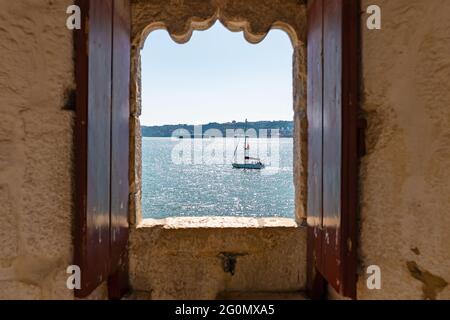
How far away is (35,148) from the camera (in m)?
1.02

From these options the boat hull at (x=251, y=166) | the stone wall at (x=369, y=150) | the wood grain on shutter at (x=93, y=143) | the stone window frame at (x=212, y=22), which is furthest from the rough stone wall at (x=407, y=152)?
the boat hull at (x=251, y=166)

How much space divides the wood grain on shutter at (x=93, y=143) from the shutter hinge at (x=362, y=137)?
97 cm

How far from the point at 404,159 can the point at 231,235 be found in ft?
3.82

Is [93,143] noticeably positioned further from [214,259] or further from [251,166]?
[251,166]

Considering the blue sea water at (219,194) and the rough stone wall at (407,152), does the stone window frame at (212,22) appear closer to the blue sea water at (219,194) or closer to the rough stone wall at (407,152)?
the rough stone wall at (407,152)

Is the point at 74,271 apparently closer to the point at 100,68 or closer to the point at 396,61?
the point at 100,68

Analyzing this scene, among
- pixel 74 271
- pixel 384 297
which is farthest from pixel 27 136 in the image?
pixel 384 297

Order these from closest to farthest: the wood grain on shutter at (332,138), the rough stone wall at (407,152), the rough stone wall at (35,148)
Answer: the rough stone wall at (407,152), the rough stone wall at (35,148), the wood grain on shutter at (332,138)

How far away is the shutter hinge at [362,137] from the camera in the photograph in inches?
41.7

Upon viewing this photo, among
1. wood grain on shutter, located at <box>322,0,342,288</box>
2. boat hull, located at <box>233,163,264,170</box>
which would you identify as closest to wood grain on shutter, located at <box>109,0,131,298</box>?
wood grain on shutter, located at <box>322,0,342,288</box>

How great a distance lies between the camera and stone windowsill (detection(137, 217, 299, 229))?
6.11ft

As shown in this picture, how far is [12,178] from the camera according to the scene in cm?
98

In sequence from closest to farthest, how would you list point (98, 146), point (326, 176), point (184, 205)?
point (98, 146) < point (326, 176) < point (184, 205)

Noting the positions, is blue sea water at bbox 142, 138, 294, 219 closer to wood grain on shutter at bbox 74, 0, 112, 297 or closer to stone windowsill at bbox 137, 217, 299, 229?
stone windowsill at bbox 137, 217, 299, 229
